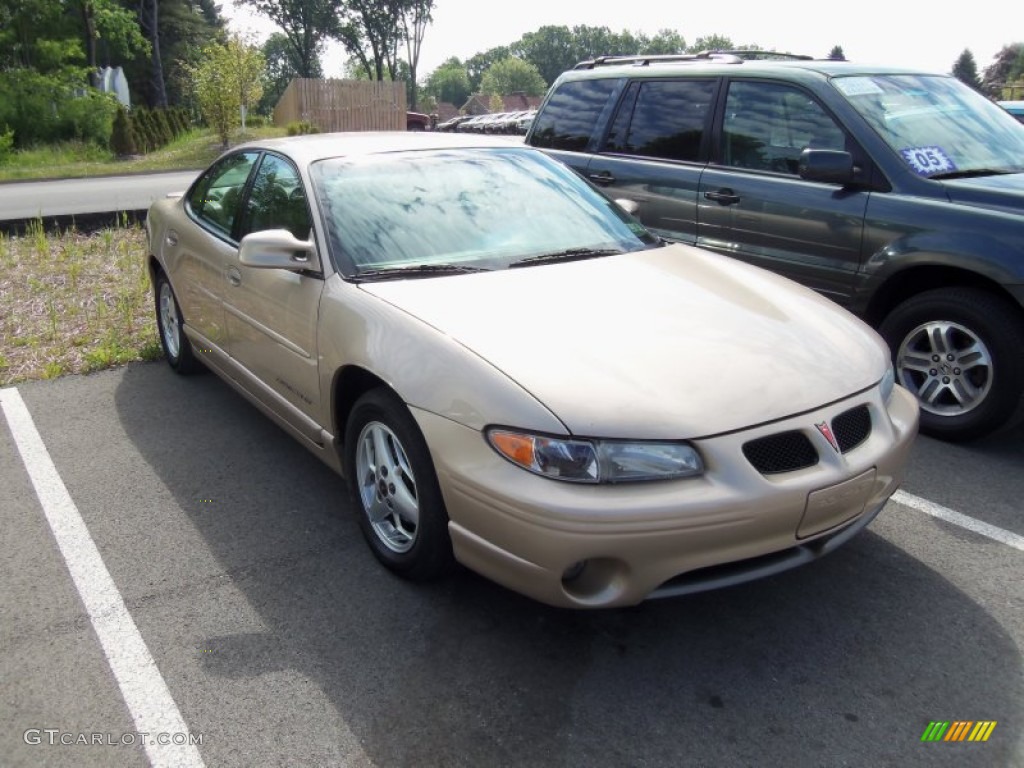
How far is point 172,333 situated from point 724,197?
360 centimetres

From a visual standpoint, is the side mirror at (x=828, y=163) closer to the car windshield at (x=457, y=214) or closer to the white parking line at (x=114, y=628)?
the car windshield at (x=457, y=214)

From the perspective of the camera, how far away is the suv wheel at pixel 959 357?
13.6 feet

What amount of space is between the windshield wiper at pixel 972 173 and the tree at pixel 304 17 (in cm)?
6289

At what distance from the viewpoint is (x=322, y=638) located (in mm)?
2863

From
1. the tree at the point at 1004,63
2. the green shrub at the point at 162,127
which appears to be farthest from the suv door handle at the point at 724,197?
the tree at the point at 1004,63

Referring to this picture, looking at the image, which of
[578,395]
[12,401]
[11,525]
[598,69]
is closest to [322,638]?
[578,395]

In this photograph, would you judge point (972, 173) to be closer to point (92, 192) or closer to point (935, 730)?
point (935, 730)

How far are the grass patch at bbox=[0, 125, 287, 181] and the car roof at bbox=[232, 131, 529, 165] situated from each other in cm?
1865

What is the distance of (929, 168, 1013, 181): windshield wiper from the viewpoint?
452 centimetres

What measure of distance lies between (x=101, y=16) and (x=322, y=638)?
33.1 meters

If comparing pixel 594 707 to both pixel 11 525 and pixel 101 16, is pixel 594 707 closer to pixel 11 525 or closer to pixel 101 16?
pixel 11 525

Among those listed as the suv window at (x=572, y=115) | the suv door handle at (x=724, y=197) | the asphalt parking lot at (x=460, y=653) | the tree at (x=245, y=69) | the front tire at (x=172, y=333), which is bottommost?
the asphalt parking lot at (x=460, y=653)

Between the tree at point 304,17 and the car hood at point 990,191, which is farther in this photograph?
the tree at point 304,17

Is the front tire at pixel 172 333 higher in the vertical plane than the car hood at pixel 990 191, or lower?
lower
